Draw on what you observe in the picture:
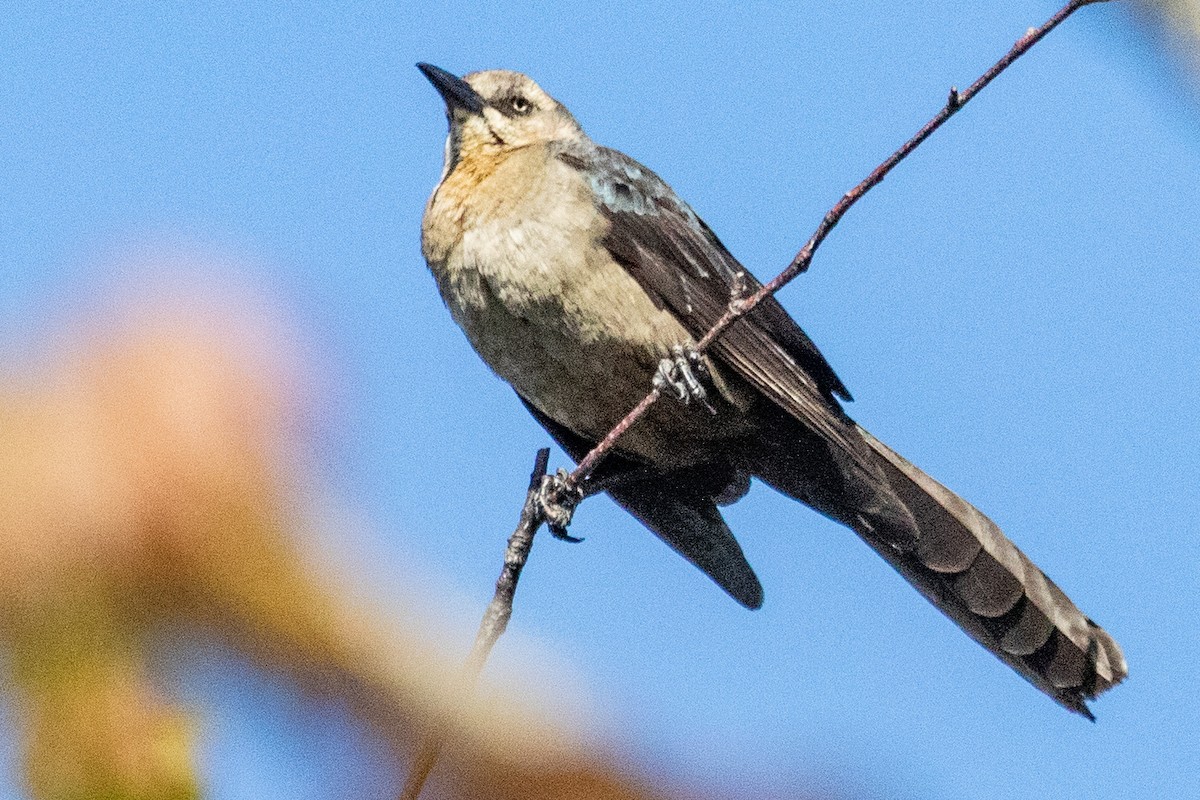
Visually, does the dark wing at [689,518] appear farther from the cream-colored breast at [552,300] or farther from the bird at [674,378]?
the cream-colored breast at [552,300]

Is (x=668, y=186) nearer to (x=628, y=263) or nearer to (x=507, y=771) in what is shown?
(x=628, y=263)

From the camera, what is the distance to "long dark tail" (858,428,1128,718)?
17.2 feet

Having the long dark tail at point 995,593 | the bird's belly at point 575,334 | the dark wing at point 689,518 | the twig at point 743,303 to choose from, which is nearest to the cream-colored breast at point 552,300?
the bird's belly at point 575,334

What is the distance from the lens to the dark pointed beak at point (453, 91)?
230 inches

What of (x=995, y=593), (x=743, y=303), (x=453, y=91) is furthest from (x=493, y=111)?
(x=995, y=593)

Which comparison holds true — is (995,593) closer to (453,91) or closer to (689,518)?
(689,518)

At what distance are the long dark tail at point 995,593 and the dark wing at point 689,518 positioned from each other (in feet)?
1.76

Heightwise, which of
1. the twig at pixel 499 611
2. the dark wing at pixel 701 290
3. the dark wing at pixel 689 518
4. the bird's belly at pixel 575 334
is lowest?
the twig at pixel 499 611

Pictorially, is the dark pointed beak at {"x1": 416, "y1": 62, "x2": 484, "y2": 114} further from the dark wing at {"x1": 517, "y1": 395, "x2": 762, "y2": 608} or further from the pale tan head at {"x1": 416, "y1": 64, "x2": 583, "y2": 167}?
the dark wing at {"x1": 517, "y1": 395, "x2": 762, "y2": 608}

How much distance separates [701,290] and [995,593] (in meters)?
1.66

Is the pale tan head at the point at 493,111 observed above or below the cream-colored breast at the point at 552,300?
above

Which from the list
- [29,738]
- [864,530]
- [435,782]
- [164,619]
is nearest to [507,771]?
[435,782]

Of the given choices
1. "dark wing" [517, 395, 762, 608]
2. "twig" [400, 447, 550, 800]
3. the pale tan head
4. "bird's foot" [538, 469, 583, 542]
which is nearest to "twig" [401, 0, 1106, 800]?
"twig" [400, 447, 550, 800]

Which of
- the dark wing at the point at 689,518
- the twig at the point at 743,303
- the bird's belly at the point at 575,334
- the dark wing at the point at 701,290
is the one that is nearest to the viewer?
the twig at the point at 743,303
